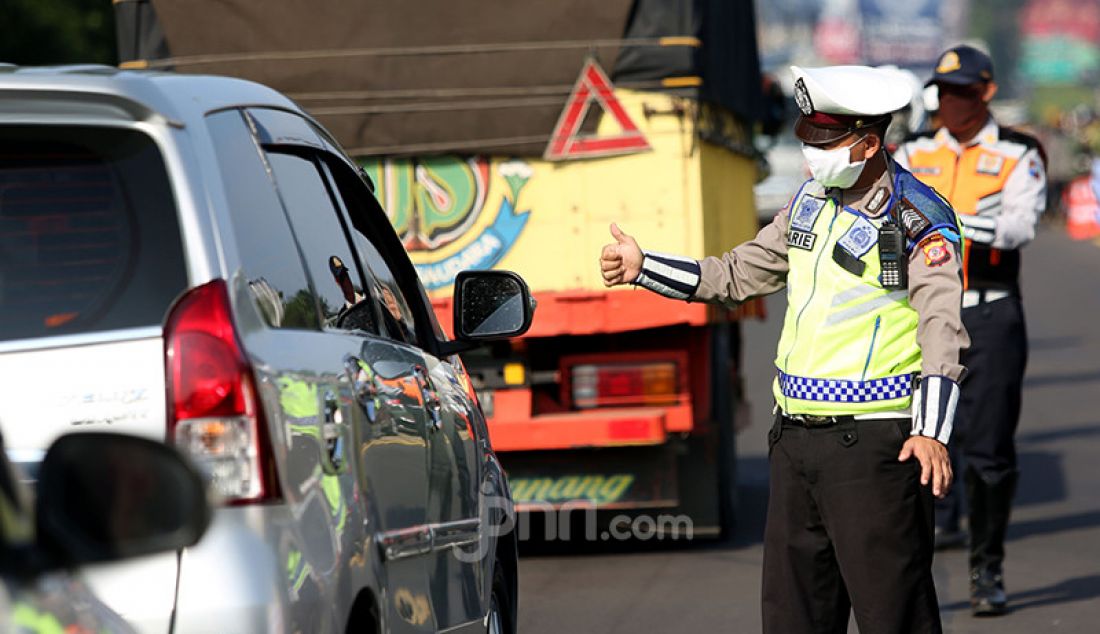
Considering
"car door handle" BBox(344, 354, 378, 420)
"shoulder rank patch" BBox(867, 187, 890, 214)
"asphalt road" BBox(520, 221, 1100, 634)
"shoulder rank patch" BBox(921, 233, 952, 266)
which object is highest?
"shoulder rank patch" BBox(867, 187, 890, 214)

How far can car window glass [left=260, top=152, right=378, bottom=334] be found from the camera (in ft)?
13.6

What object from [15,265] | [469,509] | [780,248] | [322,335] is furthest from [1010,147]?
[15,265]

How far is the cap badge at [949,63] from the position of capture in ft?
28.3

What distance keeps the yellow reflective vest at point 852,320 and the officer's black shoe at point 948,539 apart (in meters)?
4.67

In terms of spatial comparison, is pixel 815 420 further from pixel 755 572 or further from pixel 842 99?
pixel 755 572

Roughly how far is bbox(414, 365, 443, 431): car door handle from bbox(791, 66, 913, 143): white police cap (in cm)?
117

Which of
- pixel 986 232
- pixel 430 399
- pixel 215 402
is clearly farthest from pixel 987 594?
pixel 215 402

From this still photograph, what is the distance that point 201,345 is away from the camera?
3312 millimetres

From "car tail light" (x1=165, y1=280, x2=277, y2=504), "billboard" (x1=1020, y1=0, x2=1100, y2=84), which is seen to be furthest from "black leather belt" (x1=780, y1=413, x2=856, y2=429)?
"billboard" (x1=1020, y1=0, x2=1100, y2=84)

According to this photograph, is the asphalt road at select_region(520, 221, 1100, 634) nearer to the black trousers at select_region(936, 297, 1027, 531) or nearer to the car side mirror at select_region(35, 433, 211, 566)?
the black trousers at select_region(936, 297, 1027, 531)

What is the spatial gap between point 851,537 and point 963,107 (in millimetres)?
4034

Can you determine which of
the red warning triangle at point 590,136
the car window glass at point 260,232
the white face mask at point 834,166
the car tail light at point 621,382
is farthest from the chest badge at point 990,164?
the car window glass at point 260,232

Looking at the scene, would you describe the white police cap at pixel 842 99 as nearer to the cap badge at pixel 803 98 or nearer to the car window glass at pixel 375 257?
the cap badge at pixel 803 98

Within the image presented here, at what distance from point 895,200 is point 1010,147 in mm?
3651
